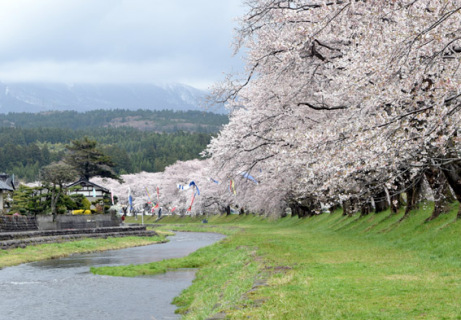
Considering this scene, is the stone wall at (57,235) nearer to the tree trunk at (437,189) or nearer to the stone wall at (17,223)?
the stone wall at (17,223)

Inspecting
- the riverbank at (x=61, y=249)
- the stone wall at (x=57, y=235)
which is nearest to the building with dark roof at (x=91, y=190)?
the stone wall at (x=57, y=235)

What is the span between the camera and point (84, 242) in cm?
3909

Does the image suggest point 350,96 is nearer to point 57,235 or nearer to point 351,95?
point 351,95

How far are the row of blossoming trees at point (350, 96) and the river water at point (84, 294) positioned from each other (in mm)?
5073

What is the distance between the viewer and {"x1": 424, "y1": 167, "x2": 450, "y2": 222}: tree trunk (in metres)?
18.7

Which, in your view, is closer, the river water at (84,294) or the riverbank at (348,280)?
the riverbank at (348,280)

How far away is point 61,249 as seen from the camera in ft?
112

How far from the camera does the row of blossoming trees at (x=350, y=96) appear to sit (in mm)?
9961

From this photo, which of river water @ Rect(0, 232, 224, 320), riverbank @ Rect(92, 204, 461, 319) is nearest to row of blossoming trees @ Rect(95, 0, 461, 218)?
riverbank @ Rect(92, 204, 461, 319)

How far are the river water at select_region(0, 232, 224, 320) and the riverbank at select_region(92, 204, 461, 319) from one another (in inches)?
33.0

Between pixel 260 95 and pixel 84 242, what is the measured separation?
23.2 meters

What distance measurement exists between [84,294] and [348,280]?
8.86m

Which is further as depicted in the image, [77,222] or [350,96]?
[77,222]

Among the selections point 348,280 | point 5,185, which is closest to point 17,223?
point 5,185
